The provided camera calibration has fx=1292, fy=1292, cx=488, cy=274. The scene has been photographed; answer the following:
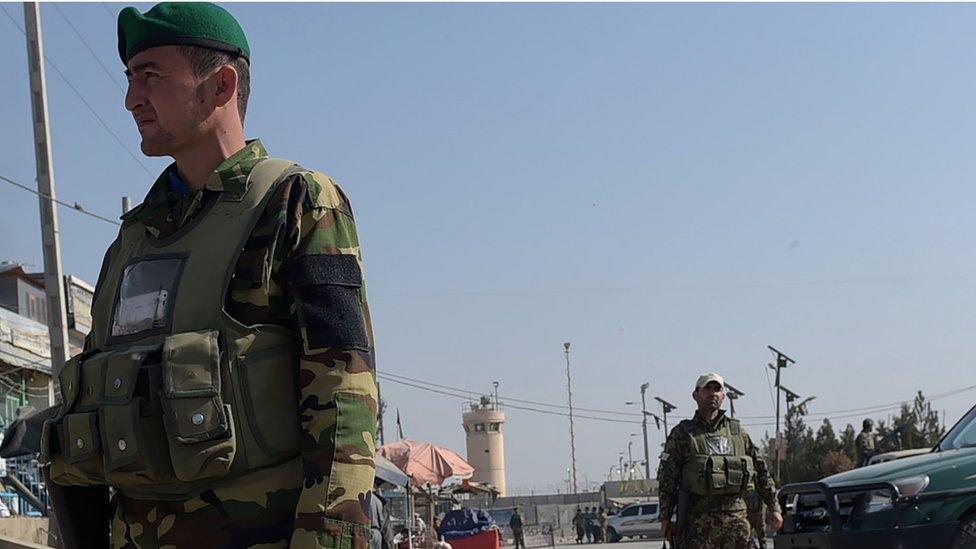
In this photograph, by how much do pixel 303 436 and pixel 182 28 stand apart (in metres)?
0.92

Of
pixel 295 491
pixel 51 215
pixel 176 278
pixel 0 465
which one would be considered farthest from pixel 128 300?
pixel 0 465

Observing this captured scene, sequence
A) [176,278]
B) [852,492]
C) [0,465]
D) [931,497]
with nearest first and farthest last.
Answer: [176,278] < [931,497] < [852,492] < [0,465]

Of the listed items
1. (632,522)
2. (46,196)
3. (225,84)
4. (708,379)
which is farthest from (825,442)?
(225,84)

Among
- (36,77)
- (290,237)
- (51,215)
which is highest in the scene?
(36,77)

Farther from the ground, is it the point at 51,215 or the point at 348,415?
the point at 51,215

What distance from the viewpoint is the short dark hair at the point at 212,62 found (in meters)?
2.74

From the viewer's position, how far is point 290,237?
2629mm

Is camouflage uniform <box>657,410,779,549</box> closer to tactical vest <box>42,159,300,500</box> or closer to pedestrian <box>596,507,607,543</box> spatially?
tactical vest <box>42,159,300,500</box>

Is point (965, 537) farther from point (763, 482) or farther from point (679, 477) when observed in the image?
point (679, 477)

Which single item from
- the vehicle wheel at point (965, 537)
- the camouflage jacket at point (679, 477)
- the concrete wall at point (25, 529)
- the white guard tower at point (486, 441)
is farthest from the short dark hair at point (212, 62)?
the white guard tower at point (486, 441)

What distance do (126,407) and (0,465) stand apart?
2215 centimetres

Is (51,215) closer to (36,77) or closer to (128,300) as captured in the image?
(36,77)

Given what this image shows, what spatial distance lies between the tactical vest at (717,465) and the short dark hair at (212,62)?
6.98m

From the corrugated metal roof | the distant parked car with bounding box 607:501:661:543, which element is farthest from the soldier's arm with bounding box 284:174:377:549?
the distant parked car with bounding box 607:501:661:543
